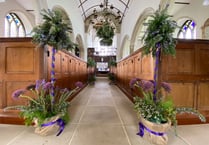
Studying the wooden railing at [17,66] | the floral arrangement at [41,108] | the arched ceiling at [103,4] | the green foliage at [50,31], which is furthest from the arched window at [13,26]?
the floral arrangement at [41,108]

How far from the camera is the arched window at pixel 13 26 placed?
6875 millimetres

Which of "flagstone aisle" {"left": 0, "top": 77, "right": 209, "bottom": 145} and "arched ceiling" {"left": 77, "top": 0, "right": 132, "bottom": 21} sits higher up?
"arched ceiling" {"left": 77, "top": 0, "right": 132, "bottom": 21}

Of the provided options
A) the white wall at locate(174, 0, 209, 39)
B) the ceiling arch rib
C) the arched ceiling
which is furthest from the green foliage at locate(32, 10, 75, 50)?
the arched ceiling

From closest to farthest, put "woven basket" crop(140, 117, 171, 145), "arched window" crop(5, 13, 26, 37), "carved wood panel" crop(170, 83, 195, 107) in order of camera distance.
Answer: "woven basket" crop(140, 117, 171, 145) < "carved wood panel" crop(170, 83, 195, 107) < "arched window" crop(5, 13, 26, 37)

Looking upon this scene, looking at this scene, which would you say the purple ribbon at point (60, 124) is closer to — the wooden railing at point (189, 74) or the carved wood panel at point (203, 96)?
the wooden railing at point (189, 74)

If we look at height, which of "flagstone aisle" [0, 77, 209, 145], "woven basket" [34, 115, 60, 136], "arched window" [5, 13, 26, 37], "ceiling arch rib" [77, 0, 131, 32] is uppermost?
"ceiling arch rib" [77, 0, 131, 32]

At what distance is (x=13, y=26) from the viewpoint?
714 cm

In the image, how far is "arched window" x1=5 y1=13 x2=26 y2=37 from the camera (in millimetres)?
6875

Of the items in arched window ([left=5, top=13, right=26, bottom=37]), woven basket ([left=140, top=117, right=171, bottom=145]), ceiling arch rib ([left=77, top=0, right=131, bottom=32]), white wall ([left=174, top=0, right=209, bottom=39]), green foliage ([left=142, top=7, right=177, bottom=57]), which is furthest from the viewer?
ceiling arch rib ([left=77, top=0, right=131, bottom=32])

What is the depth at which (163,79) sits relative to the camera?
2.51 meters

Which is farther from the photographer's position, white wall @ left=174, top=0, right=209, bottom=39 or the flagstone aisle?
white wall @ left=174, top=0, right=209, bottom=39

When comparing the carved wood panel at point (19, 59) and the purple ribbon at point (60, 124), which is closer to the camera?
the purple ribbon at point (60, 124)

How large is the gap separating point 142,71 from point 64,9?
537cm

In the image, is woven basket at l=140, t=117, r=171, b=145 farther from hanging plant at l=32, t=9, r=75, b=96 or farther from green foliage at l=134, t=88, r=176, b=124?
hanging plant at l=32, t=9, r=75, b=96
